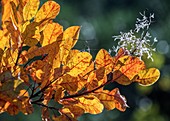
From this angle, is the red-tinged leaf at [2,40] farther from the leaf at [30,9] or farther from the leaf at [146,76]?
the leaf at [146,76]

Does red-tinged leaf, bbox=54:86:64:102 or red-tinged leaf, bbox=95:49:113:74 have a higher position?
red-tinged leaf, bbox=95:49:113:74

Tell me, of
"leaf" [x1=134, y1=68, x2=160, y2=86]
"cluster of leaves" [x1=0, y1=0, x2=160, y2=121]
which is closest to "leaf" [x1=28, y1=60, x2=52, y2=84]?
"cluster of leaves" [x1=0, y1=0, x2=160, y2=121]

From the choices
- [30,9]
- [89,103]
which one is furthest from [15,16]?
[89,103]

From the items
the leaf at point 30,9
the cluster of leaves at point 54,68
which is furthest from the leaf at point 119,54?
the leaf at point 30,9

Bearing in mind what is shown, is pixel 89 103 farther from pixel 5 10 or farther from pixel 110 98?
pixel 5 10

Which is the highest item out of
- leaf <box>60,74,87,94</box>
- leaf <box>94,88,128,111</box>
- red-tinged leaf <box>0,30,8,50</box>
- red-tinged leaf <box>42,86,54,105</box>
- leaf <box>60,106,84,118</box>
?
red-tinged leaf <box>0,30,8,50</box>

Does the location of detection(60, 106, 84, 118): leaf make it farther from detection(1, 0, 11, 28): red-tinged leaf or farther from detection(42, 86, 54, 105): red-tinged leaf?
detection(1, 0, 11, 28): red-tinged leaf
